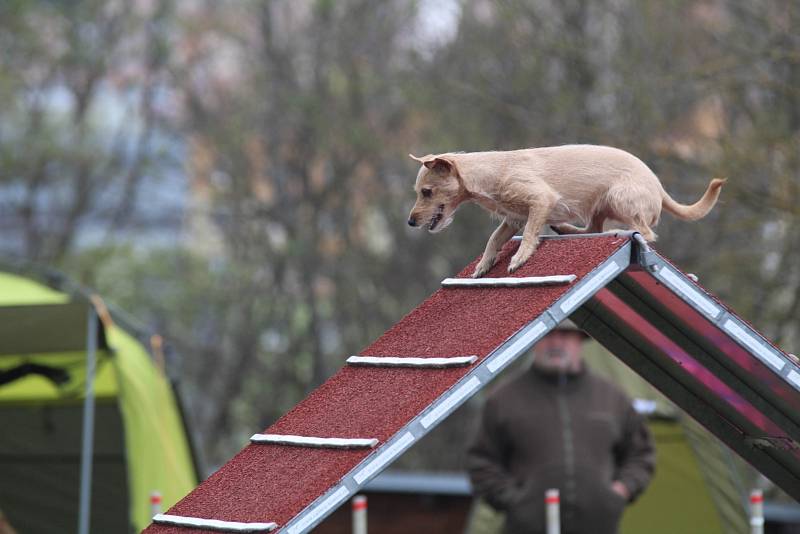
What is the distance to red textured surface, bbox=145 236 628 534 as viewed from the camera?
8.84ft

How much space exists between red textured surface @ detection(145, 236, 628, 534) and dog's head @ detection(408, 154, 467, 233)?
21 centimetres

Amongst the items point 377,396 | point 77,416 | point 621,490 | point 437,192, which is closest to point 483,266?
point 437,192

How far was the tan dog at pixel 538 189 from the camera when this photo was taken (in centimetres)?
315

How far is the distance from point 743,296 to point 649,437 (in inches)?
115

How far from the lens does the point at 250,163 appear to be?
37.3ft

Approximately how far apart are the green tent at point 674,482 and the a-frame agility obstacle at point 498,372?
3.36 metres

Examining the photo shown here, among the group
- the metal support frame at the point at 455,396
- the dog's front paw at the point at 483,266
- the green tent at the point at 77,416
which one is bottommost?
the metal support frame at the point at 455,396

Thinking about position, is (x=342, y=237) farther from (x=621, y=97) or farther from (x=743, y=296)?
(x=743, y=296)

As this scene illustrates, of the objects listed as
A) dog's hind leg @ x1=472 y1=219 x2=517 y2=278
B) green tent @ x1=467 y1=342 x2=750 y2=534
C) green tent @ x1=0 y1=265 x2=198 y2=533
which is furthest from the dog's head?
green tent @ x1=467 y1=342 x2=750 y2=534

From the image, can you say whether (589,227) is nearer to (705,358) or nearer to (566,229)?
(566,229)

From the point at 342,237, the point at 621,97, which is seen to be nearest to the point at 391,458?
the point at 621,97

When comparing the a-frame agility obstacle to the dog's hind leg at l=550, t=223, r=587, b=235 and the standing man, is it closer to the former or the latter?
the dog's hind leg at l=550, t=223, r=587, b=235

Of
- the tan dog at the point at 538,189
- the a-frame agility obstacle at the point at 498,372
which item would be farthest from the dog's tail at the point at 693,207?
the a-frame agility obstacle at the point at 498,372

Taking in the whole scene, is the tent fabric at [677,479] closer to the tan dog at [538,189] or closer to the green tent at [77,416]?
the green tent at [77,416]
